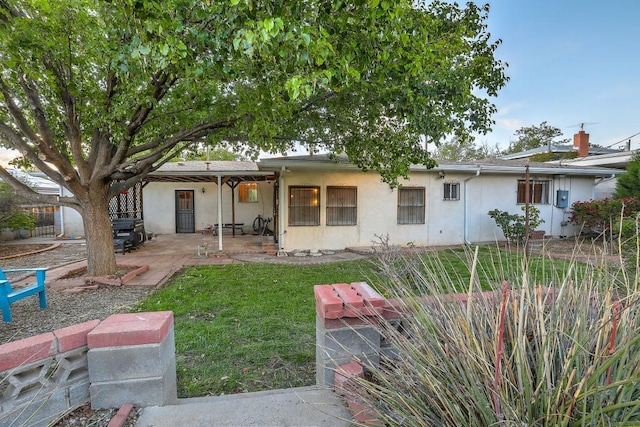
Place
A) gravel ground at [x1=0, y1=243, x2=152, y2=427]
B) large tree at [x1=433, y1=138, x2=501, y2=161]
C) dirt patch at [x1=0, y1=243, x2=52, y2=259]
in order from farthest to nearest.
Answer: large tree at [x1=433, y1=138, x2=501, y2=161], dirt patch at [x1=0, y1=243, x2=52, y2=259], gravel ground at [x1=0, y1=243, x2=152, y2=427]

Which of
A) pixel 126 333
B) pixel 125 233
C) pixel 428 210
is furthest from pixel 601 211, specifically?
pixel 125 233

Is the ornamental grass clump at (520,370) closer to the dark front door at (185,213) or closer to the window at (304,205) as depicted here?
the window at (304,205)

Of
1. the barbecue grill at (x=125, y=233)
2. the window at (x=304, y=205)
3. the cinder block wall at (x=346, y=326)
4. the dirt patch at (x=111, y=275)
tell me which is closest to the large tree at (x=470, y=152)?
the window at (x=304, y=205)

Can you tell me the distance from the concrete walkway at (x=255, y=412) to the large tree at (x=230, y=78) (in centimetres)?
242

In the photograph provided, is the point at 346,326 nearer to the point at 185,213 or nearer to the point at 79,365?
the point at 79,365

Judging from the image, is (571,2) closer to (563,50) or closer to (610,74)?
(563,50)

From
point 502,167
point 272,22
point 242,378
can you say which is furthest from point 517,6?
point 242,378

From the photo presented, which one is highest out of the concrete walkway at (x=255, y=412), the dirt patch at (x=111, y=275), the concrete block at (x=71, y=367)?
the concrete block at (x=71, y=367)

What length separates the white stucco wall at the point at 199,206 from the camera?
531 inches

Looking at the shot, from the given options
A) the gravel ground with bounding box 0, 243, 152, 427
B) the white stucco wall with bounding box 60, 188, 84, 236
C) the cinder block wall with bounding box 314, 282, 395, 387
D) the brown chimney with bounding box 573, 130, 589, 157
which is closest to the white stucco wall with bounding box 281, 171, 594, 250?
the gravel ground with bounding box 0, 243, 152, 427

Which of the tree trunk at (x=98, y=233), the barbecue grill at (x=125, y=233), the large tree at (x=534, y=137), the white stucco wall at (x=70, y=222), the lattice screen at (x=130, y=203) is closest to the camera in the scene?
the tree trunk at (x=98, y=233)

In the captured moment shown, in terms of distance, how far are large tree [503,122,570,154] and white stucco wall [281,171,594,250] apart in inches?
738

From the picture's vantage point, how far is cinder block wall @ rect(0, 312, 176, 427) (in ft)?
5.12

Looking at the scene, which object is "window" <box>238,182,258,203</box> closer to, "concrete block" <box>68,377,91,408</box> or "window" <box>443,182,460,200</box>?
"window" <box>443,182,460,200</box>
